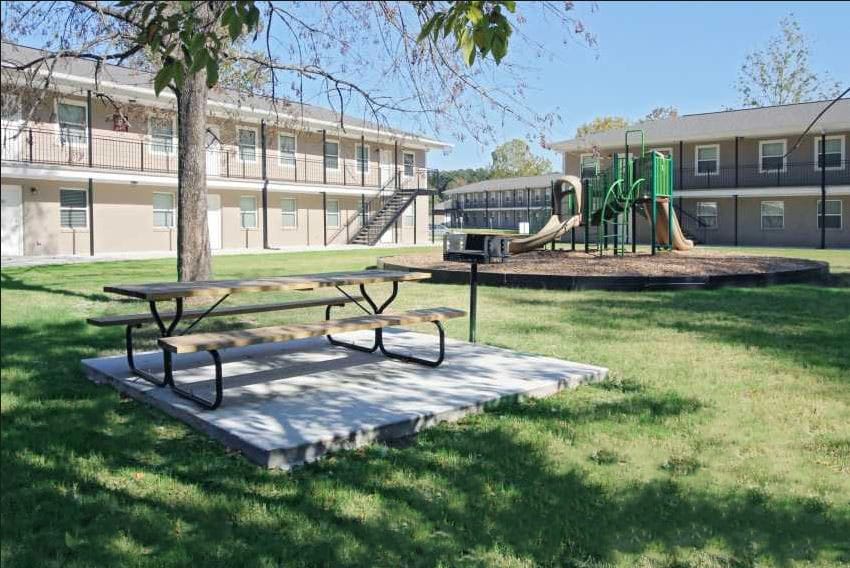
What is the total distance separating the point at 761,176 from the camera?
36.6 meters

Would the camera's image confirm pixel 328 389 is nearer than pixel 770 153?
Yes

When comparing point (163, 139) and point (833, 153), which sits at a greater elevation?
point (833, 153)

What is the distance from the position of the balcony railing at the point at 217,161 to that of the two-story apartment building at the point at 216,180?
0.05 meters

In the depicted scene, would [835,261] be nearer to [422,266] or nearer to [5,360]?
[422,266]

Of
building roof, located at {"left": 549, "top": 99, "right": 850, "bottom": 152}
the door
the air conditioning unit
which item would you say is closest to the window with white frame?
the door

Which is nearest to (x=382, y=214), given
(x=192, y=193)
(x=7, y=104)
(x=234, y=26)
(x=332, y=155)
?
(x=332, y=155)

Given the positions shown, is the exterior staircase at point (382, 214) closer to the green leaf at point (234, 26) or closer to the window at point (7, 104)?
the green leaf at point (234, 26)

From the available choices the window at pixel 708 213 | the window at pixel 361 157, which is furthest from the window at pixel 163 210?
the window at pixel 708 213

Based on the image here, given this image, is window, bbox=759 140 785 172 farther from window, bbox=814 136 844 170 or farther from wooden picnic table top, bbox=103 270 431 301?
wooden picnic table top, bbox=103 270 431 301

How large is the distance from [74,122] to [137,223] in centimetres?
427

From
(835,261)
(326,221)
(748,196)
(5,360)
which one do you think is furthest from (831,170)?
(5,360)

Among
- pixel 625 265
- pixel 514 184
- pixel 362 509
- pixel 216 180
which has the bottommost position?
pixel 362 509

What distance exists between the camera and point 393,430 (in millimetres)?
4492

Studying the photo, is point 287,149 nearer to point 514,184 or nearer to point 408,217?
point 408,217
